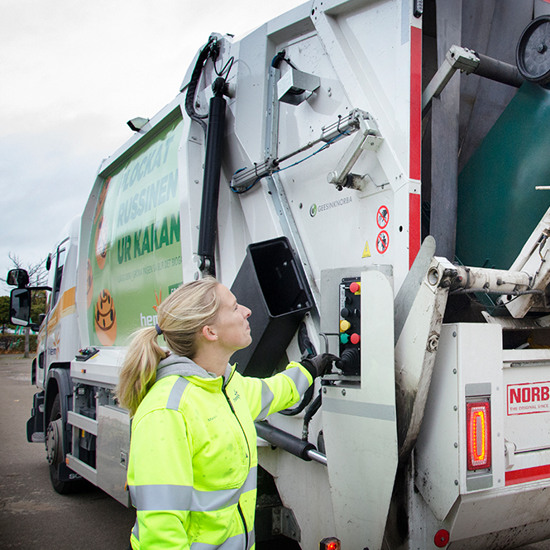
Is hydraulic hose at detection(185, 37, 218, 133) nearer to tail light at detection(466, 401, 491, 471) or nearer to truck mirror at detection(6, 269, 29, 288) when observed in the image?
tail light at detection(466, 401, 491, 471)

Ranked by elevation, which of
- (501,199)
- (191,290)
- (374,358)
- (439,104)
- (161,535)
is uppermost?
(439,104)

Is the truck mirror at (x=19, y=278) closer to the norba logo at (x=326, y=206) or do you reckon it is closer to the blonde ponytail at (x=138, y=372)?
the norba logo at (x=326, y=206)

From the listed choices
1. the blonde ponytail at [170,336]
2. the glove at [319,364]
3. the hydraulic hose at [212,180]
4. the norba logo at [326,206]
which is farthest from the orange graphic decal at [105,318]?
the blonde ponytail at [170,336]

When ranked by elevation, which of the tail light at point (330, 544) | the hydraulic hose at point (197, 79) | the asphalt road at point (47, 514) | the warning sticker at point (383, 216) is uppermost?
the hydraulic hose at point (197, 79)

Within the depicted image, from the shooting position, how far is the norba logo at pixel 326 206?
2.31 m

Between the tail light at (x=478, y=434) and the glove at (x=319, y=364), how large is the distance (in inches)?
20.0

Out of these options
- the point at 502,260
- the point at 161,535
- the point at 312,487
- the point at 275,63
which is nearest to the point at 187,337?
the point at 161,535

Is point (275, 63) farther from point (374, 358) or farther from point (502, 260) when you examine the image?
point (374, 358)

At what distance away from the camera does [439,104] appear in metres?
2.31

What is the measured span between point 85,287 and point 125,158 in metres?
1.22

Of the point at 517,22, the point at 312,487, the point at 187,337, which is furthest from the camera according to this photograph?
the point at 517,22

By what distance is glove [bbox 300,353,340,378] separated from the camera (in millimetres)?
2125

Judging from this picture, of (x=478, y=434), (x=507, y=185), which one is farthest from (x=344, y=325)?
(x=507, y=185)

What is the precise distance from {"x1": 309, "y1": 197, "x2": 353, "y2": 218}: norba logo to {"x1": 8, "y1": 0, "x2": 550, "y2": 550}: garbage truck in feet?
0.07
